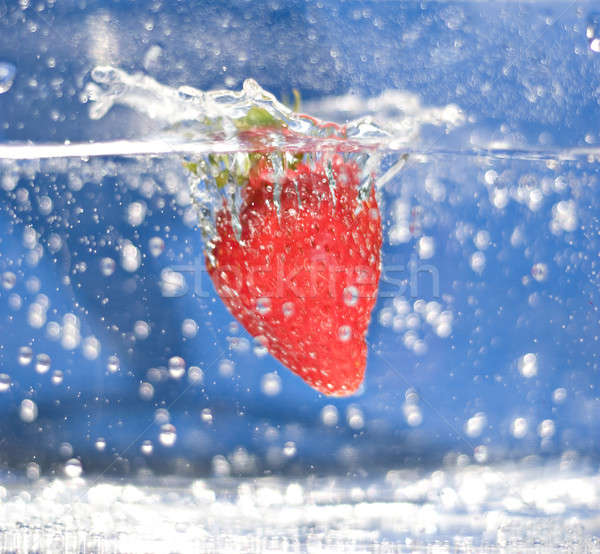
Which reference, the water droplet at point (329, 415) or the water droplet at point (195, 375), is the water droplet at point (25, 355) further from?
the water droplet at point (329, 415)

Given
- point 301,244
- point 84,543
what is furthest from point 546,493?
point 84,543

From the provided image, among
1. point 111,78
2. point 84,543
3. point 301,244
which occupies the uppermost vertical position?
point 111,78

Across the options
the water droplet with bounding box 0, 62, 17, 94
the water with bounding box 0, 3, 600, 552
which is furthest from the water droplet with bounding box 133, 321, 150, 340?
the water droplet with bounding box 0, 62, 17, 94

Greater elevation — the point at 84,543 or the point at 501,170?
the point at 501,170

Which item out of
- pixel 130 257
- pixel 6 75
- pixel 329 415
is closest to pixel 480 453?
pixel 329 415

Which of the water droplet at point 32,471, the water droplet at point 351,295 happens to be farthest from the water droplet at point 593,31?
the water droplet at point 32,471

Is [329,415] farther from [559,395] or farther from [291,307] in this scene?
[559,395]

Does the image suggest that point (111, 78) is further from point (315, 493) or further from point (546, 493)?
point (546, 493)
